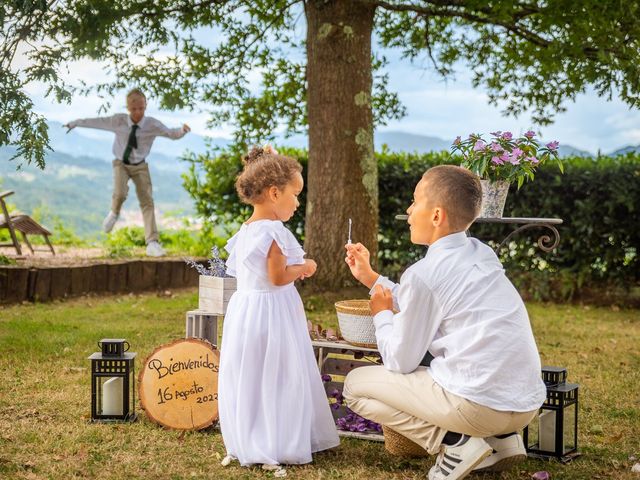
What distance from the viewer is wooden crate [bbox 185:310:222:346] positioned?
14.7ft

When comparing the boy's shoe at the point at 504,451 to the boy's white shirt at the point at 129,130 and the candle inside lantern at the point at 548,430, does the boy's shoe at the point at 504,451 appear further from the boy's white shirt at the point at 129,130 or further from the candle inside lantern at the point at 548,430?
the boy's white shirt at the point at 129,130

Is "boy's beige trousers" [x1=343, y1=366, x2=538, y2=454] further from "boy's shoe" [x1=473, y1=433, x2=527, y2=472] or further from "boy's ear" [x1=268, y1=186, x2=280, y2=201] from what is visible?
"boy's ear" [x1=268, y1=186, x2=280, y2=201]

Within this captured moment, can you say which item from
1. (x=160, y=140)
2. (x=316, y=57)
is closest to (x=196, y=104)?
(x=160, y=140)

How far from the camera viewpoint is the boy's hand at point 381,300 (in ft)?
11.5

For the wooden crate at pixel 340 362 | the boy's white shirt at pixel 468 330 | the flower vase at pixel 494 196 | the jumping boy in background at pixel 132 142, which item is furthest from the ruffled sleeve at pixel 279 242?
the jumping boy in background at pixel 132 142

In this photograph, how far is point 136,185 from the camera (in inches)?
384

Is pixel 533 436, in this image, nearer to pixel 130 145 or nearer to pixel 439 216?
pixel 439 216

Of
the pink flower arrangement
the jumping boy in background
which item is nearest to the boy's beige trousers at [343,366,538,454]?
the pink flower arrangement

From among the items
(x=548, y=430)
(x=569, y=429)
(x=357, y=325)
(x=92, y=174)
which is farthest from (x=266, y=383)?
(x=92, y=174)

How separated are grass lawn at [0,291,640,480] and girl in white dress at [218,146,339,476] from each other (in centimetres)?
15

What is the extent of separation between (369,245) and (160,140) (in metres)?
2.88

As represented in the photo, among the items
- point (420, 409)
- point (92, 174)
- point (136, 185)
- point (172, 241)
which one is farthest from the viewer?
point (92, 174)

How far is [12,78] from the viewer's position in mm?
6117

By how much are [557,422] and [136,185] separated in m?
6.92
